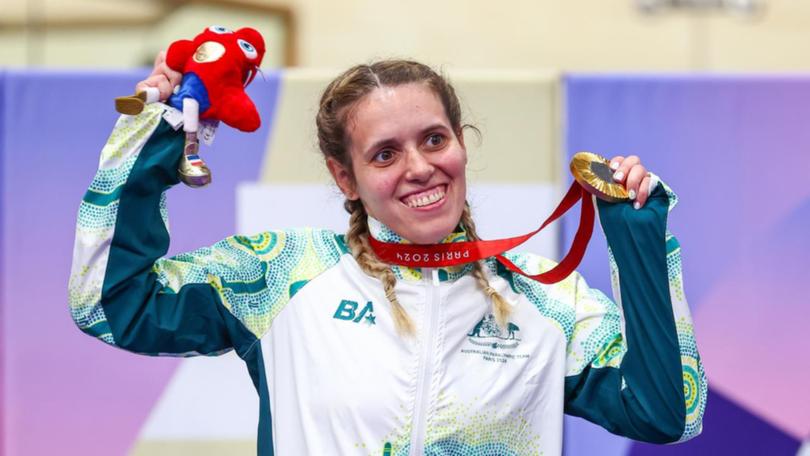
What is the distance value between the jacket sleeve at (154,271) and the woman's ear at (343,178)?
0.43ft

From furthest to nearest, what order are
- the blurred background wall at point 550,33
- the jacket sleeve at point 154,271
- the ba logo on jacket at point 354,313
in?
the blurred background wall at point 550,33 → the ba logo on jacket at point 354,313 → the jacket sleeve at point 154,271

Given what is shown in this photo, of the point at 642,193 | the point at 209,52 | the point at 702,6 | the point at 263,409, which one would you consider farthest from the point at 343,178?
the point at 702,6

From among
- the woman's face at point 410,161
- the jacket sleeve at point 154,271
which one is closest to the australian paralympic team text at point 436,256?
the woman's face at point 410,161

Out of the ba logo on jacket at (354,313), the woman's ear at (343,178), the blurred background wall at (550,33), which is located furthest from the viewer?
the blurred background wall at (550,33)

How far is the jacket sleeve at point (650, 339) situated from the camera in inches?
83.9

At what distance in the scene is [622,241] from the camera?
2.15m

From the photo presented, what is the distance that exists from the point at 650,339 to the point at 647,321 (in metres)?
0.03

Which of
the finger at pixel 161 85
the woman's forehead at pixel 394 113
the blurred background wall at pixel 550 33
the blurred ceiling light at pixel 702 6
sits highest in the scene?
the finger at pixel 161 85

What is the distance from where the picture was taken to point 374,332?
2.17 meters

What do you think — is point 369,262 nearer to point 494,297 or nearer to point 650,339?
point 494,297

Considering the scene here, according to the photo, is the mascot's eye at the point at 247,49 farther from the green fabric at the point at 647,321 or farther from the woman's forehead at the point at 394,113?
the green fabric at the point at 647,321

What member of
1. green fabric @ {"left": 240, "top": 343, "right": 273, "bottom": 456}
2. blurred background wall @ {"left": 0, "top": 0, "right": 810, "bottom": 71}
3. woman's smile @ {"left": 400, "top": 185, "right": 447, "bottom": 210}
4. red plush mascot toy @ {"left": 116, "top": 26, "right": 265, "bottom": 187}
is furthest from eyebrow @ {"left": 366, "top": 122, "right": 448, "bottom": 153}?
blurred background wall @ {"left": 0, "top": 0, "right": 810, "bottom": 71}

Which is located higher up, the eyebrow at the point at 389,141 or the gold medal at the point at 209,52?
the gold medal at the point at 209,52

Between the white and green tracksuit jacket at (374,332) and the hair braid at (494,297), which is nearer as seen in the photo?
the white and green tracksuit jacket at (374,332)
